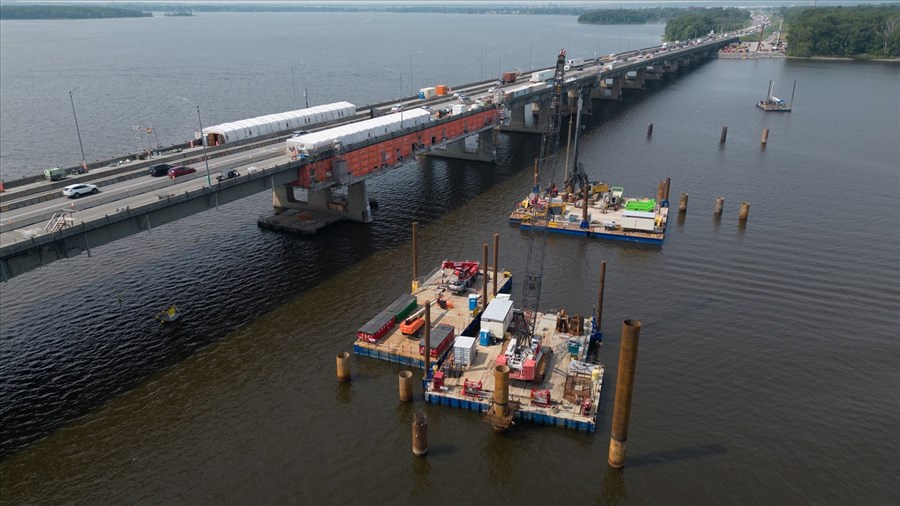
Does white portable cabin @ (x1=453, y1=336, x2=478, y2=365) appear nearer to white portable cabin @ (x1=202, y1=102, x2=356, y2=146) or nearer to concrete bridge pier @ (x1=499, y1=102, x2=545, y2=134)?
white portable cabin @ (x1=202, y1=102, x2=356, y2=146)

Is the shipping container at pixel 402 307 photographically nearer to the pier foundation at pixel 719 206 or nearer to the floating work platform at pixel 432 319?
the floating work platform at pixel 432 319

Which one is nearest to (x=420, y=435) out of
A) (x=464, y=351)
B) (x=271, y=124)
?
(x=464, y=351)

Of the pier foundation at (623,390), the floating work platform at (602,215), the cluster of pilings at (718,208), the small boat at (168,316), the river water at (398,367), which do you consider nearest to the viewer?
the pier foundation at (623,390)

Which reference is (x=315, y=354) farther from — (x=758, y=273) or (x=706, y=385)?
(x=758, y=273)

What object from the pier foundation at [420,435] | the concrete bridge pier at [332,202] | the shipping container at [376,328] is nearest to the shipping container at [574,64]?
the concrete bridge pier at [332,202]

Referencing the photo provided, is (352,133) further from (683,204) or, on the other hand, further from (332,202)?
(683,204)

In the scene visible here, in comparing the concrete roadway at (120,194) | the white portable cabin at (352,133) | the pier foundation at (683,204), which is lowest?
the pier foundation at (683,204)
